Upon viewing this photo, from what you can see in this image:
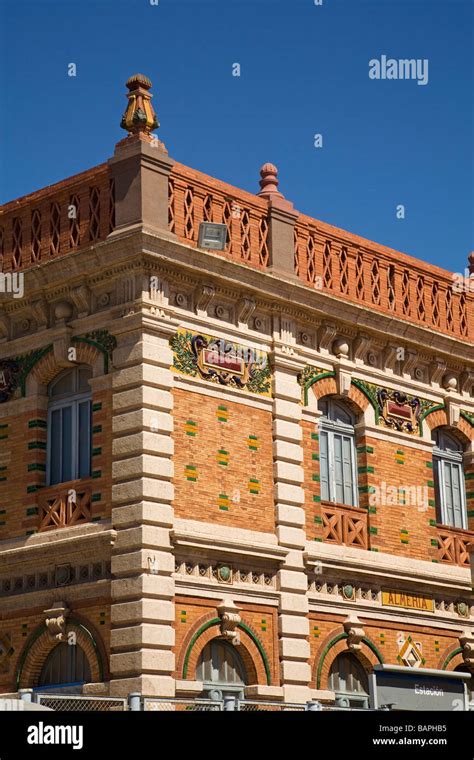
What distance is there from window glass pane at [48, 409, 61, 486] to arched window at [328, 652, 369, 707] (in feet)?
20.7

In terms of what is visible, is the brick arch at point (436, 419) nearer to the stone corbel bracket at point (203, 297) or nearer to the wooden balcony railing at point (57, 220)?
the stone corbel bracket at point (203, 297)

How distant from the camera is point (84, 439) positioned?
959 inches

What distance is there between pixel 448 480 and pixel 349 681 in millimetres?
5565

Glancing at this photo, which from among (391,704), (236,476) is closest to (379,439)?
(236,476)

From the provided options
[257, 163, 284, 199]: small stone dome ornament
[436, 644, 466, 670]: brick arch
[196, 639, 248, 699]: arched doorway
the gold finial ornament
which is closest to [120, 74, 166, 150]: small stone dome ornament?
the gold finial ornament

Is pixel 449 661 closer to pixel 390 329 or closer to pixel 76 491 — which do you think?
pixel 390 329

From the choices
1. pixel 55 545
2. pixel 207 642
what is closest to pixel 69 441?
pixel 55 545

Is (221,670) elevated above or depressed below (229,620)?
below

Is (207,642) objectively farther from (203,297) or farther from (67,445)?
(203,297)

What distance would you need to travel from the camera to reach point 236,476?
969 inches

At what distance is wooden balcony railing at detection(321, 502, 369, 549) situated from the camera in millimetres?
26236

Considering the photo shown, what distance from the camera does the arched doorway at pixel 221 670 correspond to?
23.2m

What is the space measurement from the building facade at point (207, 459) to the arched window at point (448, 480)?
0.61 m

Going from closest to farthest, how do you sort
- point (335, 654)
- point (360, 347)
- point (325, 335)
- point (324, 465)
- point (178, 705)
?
point (178, 705) → point (335, 654) → point (324, 465) → point (325, 335) → point (360, 347)
